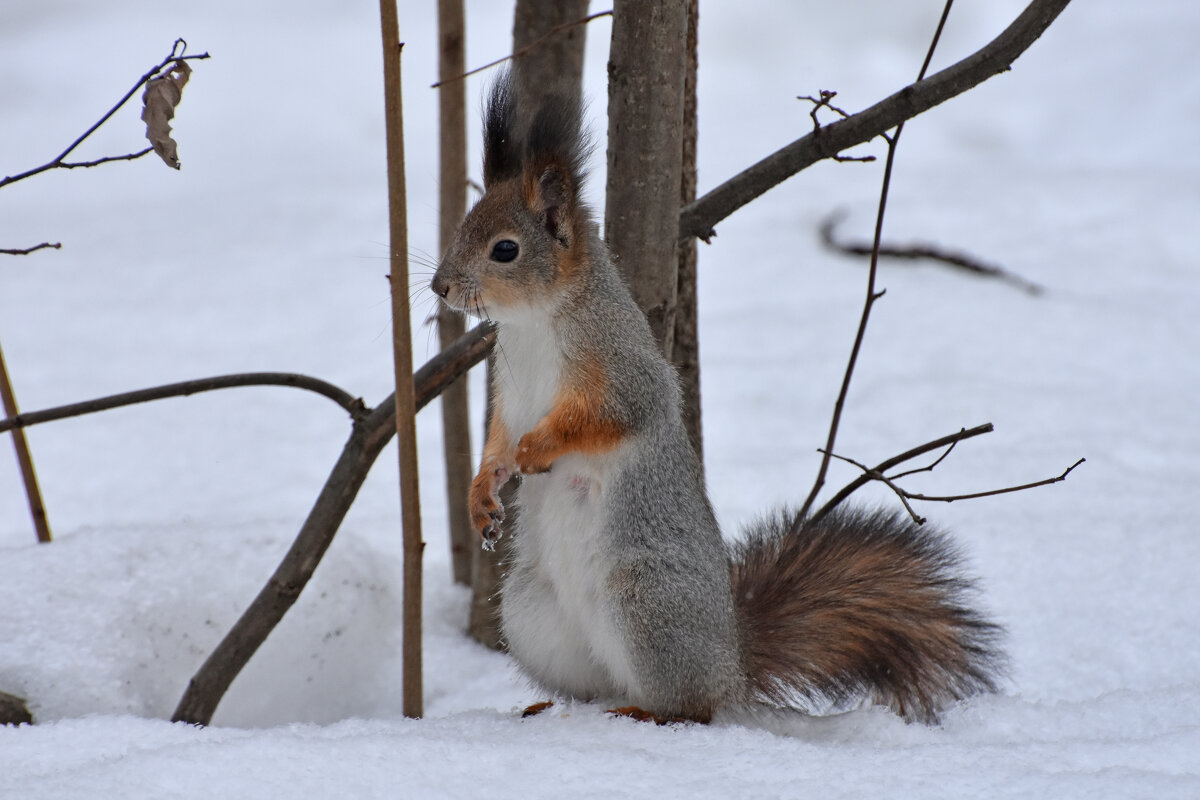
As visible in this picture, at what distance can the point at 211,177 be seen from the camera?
205 inches

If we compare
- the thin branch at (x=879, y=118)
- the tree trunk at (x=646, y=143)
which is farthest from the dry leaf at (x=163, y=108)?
the thin branch at (x=879, y=118)

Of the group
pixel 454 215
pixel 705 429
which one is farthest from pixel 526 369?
pixel 705 429

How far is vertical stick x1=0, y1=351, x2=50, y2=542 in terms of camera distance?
1706mm

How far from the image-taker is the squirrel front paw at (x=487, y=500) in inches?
56.2

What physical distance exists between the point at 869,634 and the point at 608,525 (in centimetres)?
41

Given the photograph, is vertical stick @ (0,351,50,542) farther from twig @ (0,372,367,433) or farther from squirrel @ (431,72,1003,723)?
squirrel @ (431,72,1003,723)

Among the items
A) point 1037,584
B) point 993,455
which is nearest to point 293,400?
point 993,455

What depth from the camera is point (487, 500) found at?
1443 millimetres

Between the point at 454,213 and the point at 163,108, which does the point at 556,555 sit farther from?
the point at 454,213

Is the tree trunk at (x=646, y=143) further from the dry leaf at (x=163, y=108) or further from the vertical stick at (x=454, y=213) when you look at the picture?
the dry leaf at (x=163, y=108)

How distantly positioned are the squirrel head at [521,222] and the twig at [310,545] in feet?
0.68

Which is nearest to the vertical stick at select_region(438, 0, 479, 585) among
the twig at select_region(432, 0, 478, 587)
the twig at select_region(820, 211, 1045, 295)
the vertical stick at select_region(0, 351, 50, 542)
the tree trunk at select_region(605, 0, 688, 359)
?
the twig at select_region(432, 0, 478, 587)

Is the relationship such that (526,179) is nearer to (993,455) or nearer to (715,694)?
(715,694)

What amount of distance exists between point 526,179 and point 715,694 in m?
0.67
